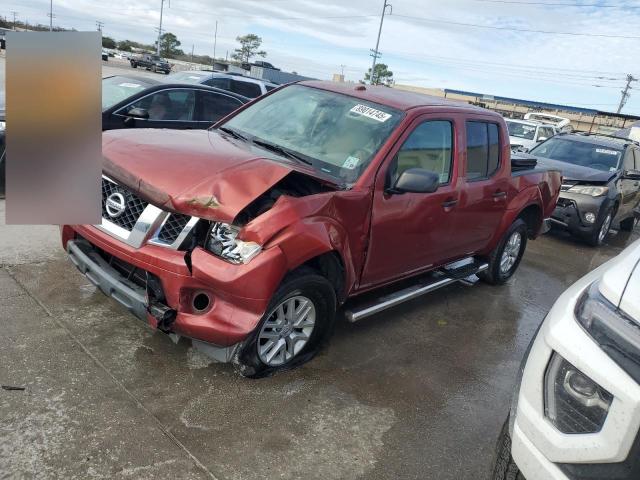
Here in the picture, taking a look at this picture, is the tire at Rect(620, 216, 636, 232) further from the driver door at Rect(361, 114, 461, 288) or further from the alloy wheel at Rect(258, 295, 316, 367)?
the alloy wheel at Rect(258, 295, 316, 367)

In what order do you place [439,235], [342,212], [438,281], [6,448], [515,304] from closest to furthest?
[6,448] < [342,212] < [439,235] < [438,281] < [515,304]

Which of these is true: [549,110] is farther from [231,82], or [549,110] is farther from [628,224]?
[231,82]

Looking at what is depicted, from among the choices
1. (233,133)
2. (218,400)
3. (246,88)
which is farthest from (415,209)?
(246,88)

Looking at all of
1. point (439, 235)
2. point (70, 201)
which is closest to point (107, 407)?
point (70, 201)

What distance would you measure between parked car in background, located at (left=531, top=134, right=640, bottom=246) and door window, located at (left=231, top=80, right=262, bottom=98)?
591 centimetres

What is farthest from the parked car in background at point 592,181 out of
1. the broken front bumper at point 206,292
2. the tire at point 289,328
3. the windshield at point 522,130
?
the broken front bumper at point 206,292

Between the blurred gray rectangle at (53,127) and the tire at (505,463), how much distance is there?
6.00ft

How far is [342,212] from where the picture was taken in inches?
132

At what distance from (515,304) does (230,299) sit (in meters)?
3.80

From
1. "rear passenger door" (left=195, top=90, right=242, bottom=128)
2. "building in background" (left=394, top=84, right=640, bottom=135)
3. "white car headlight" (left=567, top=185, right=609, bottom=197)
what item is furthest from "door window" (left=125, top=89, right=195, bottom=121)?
"building in background" (left=394, top=84, right=640, bottom=135)

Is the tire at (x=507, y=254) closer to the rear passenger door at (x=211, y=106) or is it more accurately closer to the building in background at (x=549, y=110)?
the rear passenger door at (x=211, y=106)

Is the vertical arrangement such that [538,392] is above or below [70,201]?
below

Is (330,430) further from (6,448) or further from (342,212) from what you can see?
(6,448)

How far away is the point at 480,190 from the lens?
475 centimetres
